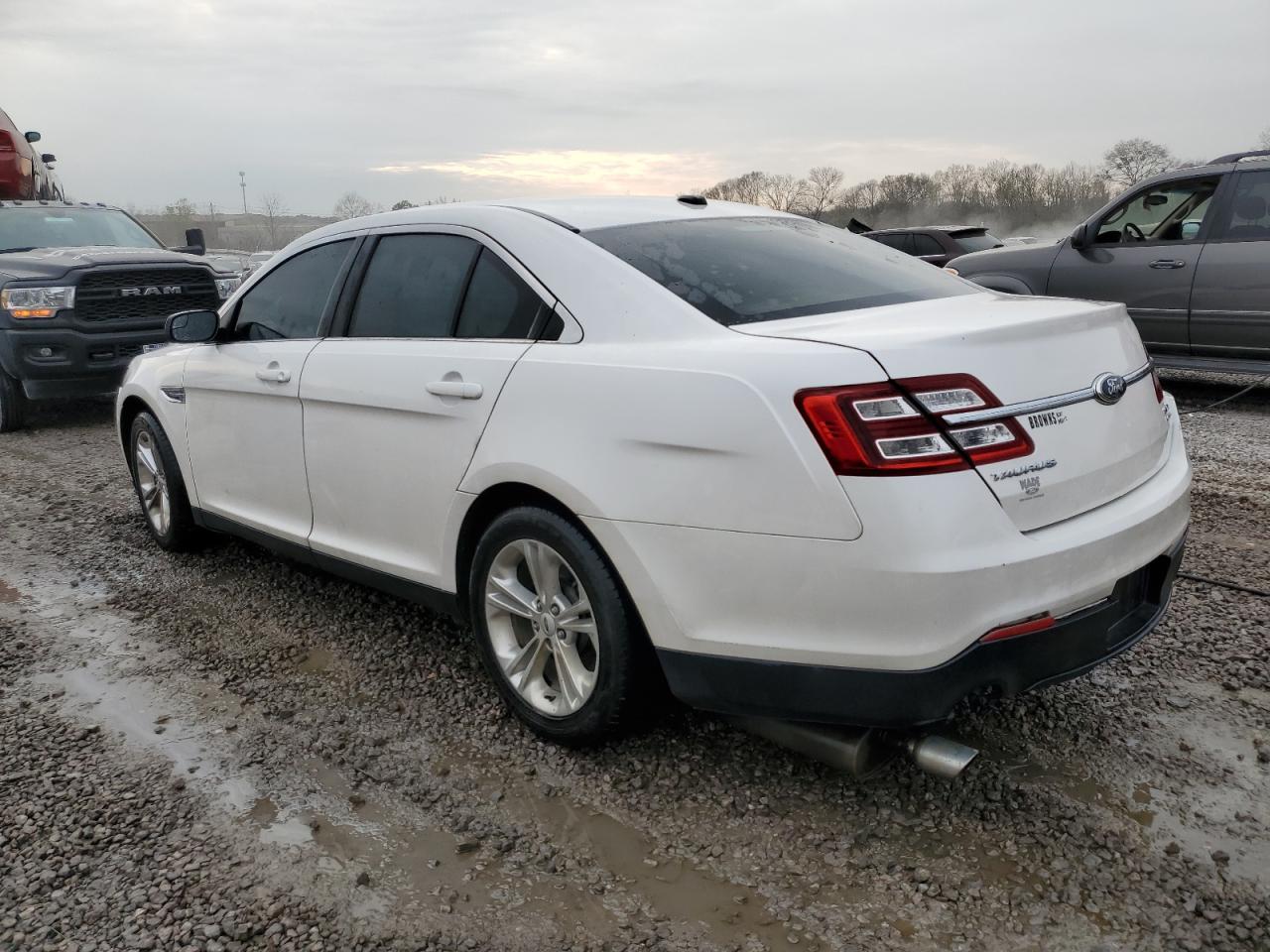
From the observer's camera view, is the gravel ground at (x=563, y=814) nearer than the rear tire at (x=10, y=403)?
Yes

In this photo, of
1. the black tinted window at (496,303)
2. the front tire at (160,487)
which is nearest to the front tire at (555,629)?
the black tinted window at (496,303)

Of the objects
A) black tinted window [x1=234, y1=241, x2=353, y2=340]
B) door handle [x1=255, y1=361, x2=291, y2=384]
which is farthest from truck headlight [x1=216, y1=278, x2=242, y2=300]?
door handle [x1=255, y1=361, x2=291, y2=384]

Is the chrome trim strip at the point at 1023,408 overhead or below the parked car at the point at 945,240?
overhead

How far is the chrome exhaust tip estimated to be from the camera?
2525 millimetres

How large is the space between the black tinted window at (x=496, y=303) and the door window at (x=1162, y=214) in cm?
697

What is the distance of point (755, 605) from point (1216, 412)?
680 cm

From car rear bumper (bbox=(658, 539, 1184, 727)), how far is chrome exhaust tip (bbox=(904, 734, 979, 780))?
195 mm

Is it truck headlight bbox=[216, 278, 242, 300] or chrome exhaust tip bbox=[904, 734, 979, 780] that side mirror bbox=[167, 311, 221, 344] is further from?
truck headlight bbox=[216, 278, 242, 300]

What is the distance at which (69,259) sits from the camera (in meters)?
9.03

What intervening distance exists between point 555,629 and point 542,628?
59 millimetres

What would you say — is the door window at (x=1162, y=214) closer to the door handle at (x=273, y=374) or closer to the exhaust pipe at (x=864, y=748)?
the exhaust pipe at (x=864, y=748)

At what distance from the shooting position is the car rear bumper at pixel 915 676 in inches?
92.7

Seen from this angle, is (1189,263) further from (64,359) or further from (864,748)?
(64,359)

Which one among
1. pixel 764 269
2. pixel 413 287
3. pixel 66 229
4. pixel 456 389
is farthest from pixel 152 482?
pixel 66 229
